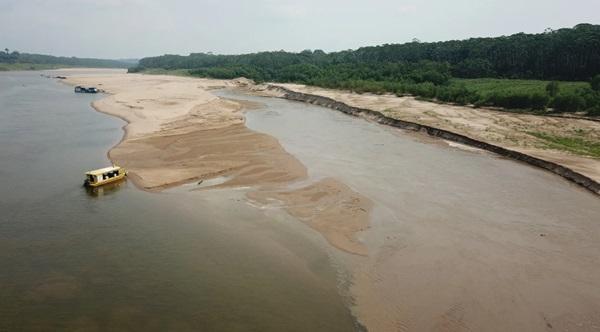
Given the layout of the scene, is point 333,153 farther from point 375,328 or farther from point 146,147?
point 375,328

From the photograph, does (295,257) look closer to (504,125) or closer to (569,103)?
(504,125)

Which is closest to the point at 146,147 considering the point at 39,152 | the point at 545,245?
the point at 39,152

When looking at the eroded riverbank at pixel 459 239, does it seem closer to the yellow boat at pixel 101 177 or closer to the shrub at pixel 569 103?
the yellow boat at pixel 101 177

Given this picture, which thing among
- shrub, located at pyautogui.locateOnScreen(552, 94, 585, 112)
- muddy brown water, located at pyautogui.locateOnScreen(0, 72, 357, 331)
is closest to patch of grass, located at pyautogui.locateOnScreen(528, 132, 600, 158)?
shrub, located at pyautogui.locateOnScreen(552, 94, 585, 112)

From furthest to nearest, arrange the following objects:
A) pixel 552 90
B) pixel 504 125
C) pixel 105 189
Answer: pixel 552 90, pixel 504 125, pixel 105 189

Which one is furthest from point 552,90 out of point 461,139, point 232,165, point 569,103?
point 232,165

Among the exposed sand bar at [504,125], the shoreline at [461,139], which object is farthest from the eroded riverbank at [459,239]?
the exposed sand bar at [504,125]
